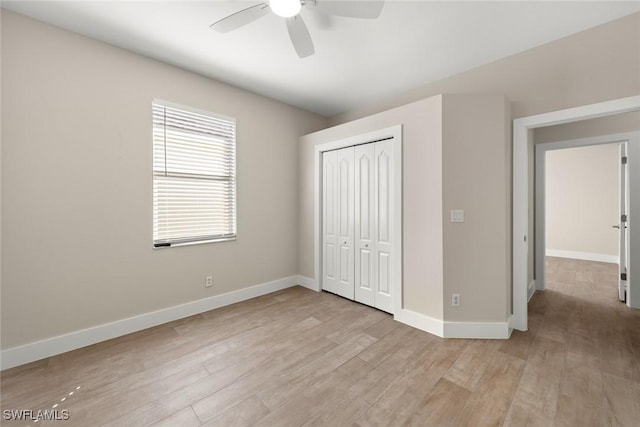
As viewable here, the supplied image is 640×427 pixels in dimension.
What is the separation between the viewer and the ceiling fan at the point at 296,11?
67.7 inches

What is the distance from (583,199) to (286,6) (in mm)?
7520

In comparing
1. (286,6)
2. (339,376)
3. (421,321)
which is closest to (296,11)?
(286,6)

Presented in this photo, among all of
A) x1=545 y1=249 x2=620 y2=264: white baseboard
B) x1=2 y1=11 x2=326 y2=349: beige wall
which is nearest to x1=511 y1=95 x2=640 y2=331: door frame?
x1=2 y1=11 x2=326 y2=349: beige wall

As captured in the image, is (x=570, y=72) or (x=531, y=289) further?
(x=531, y=289)

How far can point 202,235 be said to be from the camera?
3.20 metres

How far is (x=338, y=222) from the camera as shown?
3.71 m

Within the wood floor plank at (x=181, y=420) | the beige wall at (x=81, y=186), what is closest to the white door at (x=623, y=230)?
the wood floor plank at (x=181, y=420)

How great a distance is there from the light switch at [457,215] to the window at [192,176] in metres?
2.66

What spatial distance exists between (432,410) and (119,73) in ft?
12.9

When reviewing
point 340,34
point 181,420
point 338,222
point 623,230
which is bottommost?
point 181,420

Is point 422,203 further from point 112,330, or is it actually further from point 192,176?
point 112,330

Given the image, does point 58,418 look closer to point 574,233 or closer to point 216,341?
point 216,341

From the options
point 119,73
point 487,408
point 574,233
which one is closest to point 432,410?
point 487,408
